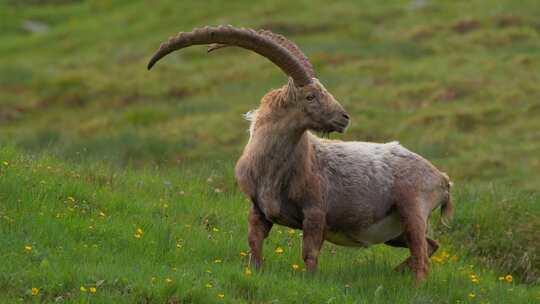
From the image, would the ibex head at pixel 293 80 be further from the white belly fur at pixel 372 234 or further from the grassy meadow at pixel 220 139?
the grassy meadow at pixel 220 139

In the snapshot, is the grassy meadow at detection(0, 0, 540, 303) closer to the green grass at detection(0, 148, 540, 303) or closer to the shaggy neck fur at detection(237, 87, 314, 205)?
the green grass at detection(0, 148, 540, 303)

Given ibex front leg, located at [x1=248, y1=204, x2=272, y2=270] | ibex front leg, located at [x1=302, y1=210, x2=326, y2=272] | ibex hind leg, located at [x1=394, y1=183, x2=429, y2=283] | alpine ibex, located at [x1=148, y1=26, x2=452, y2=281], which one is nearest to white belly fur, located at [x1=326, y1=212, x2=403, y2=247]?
alpine ibex, located at [x1=148, y1=26, x2=452, y2=281]

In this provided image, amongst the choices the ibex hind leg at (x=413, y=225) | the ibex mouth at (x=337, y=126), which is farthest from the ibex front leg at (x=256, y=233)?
the ibex hind leg at (x=413, y=225)

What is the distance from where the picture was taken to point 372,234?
1109 cm

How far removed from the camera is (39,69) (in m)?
36.9

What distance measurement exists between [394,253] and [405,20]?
27.7 metres

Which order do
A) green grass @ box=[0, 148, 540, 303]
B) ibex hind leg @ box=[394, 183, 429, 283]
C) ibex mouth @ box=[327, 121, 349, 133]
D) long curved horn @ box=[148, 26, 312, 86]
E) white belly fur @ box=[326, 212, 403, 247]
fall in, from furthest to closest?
white belly fur @ box=[326, 212, 403, 247], ibex hind leg @ box=[394, 183, 429, 283], ibex mouth @ box=[327, 121, 349, 133], long curved horn @ box=[148, 26, 312, 86], green grass @ box=[0, 148, 540, 303]

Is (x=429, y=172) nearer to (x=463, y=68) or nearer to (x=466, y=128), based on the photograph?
(x=466, y=128)

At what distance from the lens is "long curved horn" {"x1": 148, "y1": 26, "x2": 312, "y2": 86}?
9930 millimetres

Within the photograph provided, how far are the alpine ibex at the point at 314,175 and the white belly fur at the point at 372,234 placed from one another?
0.03 feet

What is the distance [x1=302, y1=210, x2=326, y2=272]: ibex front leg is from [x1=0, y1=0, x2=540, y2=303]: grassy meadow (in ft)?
0.61

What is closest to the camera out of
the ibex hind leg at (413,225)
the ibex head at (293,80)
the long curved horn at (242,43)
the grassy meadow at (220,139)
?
the grassy meadow at (220,139)

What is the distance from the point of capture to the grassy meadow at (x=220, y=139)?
9.82 metres

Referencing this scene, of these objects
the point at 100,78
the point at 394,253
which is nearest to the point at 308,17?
the point at 100,78
